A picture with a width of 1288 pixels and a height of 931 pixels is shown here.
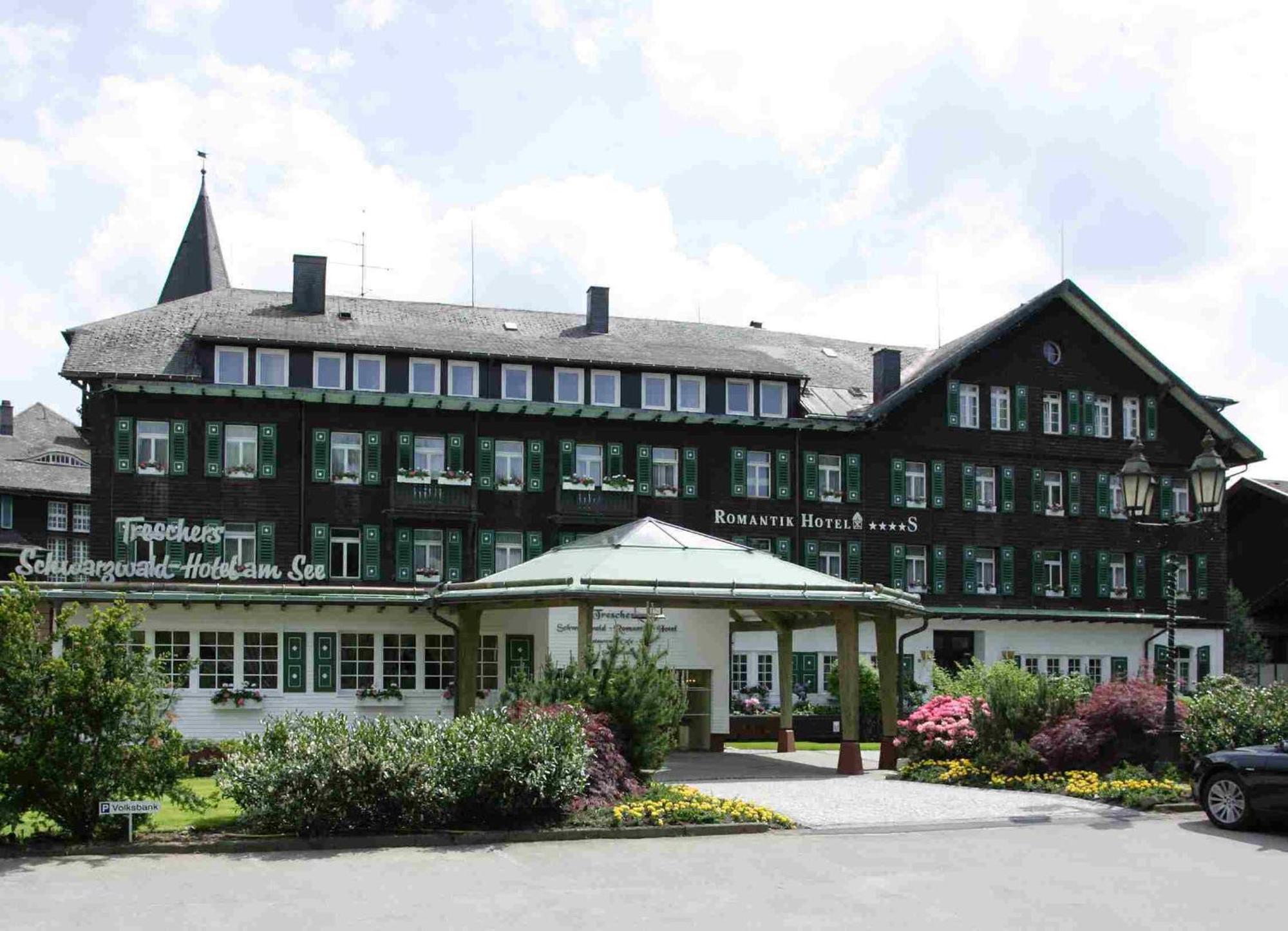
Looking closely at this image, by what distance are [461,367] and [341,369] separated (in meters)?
3.48

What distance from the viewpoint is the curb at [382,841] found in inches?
616

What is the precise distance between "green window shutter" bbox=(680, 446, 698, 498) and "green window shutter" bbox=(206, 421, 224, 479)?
13.6 metres

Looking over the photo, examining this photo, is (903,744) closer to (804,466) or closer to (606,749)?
(606,749)

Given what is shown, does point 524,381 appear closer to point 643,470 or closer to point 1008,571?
point 643,470

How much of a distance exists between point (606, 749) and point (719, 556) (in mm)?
8942

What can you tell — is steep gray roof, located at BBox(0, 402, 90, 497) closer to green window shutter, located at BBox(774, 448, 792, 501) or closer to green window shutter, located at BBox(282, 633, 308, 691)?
green window shutter, located at BBox(774, 448, 792, 501)

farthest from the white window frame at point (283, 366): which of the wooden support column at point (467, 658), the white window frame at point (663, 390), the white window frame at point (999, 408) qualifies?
the white window frame at point (999, 408)

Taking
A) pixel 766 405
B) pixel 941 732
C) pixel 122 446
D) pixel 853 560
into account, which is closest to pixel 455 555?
pixel 122 446

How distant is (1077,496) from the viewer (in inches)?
1950

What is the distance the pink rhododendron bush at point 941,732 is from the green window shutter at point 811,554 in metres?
19.0

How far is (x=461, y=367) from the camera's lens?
142ft

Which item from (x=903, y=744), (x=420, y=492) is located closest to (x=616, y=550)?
(x=903, y=744)

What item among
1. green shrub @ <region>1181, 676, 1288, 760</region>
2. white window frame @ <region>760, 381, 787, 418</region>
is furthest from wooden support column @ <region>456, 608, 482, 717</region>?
white window frame @ <region>760, 381, 787, 418</region>

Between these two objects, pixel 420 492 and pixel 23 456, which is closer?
pixel 420 492
